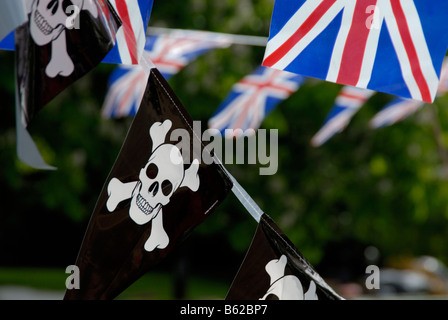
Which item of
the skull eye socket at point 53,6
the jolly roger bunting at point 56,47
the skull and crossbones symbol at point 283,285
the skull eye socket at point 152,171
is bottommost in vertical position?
the skull and crossbones symbol at point 283,285

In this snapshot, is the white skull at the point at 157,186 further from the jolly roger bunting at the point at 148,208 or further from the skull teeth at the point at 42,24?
the skull teeth at the point at 42,24

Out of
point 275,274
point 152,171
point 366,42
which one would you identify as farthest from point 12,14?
point 366,42

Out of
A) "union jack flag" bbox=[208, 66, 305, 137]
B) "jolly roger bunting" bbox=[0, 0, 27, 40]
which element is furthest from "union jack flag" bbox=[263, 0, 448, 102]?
"union jack flag" bbox=[208, 66, 305, 137]

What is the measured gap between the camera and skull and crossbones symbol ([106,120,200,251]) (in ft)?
9.41

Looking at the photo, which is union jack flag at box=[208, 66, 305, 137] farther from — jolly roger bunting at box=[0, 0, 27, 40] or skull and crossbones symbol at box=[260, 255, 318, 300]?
jolly roger bunting at box=[0, 0, 27, 40]

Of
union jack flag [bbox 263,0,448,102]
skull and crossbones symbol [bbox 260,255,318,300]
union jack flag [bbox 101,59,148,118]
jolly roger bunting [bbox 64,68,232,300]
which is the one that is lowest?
skull and crossbones symbol [bbox 260,255,318,300]

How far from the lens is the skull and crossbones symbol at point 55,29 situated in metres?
2.82

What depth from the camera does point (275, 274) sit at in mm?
2822

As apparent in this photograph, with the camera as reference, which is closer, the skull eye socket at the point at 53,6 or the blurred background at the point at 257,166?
the skull eye socket at the point at 53,6

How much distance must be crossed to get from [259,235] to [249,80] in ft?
17.4

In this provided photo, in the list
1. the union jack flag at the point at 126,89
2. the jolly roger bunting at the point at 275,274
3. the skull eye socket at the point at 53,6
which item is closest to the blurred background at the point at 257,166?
the union jack flag at the point at 126,89

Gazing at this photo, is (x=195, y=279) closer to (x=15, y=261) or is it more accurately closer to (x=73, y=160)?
(x=15, y=261)

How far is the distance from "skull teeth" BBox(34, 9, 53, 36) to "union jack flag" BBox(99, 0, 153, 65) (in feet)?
1.31

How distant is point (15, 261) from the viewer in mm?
23141
